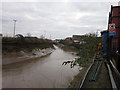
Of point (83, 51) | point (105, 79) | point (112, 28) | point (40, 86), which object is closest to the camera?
point (112, 28)

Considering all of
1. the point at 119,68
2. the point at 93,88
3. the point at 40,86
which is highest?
the point at 119,68

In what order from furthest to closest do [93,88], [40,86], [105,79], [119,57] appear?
[40,86] < [105,79] < [93,88] < [119,57]

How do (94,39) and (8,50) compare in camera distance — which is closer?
(94,39)

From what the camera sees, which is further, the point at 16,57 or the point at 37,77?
the point at 16,57

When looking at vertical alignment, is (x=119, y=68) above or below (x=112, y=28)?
below

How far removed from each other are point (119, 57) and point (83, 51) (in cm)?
1281

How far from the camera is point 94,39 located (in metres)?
22.8

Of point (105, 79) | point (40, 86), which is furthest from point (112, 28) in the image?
point (40, 86)

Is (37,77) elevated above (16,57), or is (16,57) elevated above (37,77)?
(37,77)

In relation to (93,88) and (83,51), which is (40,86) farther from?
(83,51)

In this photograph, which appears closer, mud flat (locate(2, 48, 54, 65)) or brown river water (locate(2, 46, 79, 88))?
brown river water (locate(2, 46, 79, 88))

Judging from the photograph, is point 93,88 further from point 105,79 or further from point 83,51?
point 83,51

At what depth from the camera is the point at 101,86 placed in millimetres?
8258

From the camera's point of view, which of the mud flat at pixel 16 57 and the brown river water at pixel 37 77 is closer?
the brown river water at pixel 37 77
